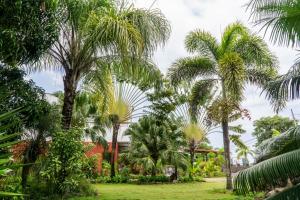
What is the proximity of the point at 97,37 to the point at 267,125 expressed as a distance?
33.0 metres

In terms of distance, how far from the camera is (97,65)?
11.0m

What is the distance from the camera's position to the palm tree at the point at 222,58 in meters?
14.7

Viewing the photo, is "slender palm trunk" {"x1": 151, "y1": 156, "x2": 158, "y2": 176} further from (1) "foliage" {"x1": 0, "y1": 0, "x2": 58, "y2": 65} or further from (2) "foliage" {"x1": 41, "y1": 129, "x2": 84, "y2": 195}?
(1) "foliage" {"x1": 0, "y1": 0, "x2": 58, "y2": 65}

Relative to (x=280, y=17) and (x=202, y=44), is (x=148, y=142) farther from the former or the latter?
(x=280, y=17)

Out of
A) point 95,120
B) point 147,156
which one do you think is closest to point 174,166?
point 147,156

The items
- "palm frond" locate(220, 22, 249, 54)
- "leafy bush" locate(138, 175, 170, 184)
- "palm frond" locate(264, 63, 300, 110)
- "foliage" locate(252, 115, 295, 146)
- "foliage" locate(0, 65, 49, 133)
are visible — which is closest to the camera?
"palm frond" locate(264, 63, 300, 110)

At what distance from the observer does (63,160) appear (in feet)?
31.5

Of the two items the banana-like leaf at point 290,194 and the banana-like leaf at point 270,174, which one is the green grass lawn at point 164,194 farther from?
the banana-like leaf at point 290,194

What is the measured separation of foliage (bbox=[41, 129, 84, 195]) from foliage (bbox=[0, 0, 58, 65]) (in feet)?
7.60

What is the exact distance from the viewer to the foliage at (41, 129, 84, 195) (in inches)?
370

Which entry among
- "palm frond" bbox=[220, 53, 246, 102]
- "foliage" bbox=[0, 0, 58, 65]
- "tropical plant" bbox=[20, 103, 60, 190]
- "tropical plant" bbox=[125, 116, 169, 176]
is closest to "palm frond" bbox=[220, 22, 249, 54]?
"palm frond" bbox=[220, 53, 246, 102]

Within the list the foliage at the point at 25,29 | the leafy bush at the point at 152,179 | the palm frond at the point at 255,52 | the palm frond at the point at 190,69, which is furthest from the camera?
the leafy bush at the point at 152,179

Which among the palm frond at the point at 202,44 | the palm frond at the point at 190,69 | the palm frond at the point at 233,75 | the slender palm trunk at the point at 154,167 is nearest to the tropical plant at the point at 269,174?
the palm frond at the point at 233,75

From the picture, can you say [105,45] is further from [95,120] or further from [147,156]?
[95,120]
